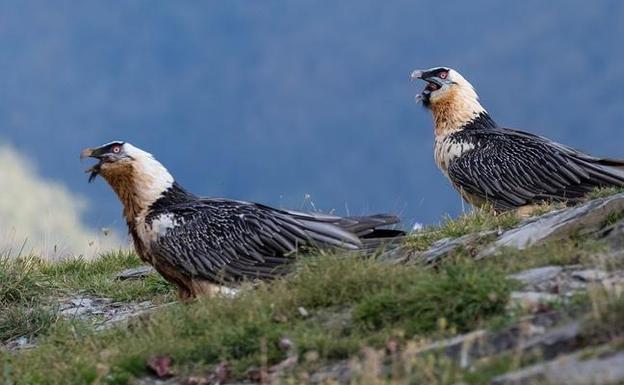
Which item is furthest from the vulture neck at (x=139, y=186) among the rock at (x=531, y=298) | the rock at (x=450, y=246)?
the rock at (x=531, y=298)

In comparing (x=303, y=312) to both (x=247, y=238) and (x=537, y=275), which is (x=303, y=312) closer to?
(x=537, y=275)

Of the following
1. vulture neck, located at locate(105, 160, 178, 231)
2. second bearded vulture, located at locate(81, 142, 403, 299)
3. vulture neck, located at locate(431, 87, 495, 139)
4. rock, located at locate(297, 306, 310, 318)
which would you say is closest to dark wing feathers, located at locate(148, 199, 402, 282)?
second bearded vulture, located at locate(81, 142, 403, 299)

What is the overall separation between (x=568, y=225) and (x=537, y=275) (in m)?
1.76

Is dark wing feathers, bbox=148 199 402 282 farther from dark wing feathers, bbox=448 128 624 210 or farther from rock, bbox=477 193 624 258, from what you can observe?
dark wing feathers, bbox=448 128 624 210

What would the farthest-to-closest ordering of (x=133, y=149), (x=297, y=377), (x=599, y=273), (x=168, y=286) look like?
(x=168, y=286) < (x=133, y=149) < (x=599, y=273) < (x=297, y=377)

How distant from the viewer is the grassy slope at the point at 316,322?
7.40 m

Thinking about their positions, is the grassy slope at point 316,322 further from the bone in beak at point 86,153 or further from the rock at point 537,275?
the bone in beak at point 86,153

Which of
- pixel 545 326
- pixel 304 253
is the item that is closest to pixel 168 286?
pixel 304 253

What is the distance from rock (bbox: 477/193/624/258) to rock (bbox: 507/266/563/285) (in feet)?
3.58

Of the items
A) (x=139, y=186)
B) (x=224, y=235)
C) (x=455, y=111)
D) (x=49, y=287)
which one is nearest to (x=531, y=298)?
(x=224, y=235)

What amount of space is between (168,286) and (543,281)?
750 centimetres

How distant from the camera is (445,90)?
1683cm

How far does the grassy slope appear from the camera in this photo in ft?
24.3

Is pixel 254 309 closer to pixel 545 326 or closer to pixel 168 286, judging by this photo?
pixel 545 326
